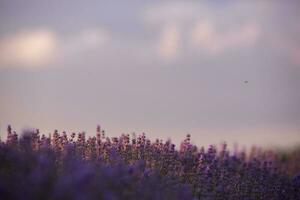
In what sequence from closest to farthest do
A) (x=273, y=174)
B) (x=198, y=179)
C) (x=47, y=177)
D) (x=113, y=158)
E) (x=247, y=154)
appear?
(x=47, y=177) → (x=113, y=158) → (x=198, y=179) → (x=273, y=174) → (x=247, y=154)

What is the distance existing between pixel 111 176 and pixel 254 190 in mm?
3026

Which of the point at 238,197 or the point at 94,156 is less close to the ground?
the point at 94,156

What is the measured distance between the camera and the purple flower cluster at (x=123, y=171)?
15.5ft

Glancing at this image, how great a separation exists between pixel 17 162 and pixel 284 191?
4131 millimetres

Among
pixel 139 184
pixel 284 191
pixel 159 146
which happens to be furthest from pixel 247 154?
pixel 139 184

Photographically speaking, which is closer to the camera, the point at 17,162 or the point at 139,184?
the point at 17,162

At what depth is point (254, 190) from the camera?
7855 mm

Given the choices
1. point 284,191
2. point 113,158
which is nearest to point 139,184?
point 113,158

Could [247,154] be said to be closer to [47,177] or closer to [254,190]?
[254,190]

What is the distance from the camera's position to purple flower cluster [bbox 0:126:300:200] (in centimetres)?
473

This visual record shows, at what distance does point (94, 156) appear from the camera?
7.10 metres

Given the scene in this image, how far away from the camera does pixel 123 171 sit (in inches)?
222

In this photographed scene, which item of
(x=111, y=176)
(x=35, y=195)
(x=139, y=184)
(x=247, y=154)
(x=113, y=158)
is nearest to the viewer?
(x=35, y=195)

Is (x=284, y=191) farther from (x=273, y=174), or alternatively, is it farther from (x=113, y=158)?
(x=113, y=158)
